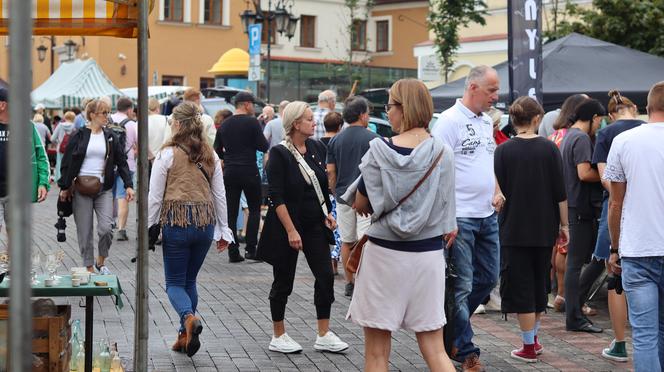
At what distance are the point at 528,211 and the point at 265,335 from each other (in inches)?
91.5

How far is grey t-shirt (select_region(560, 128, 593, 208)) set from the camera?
9086 millimetres

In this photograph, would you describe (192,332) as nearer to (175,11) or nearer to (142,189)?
(142,189)

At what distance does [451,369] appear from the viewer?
573 cm

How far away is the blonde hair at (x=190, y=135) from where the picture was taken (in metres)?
7.84

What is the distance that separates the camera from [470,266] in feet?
23.8

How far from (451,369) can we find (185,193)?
8.93 feet

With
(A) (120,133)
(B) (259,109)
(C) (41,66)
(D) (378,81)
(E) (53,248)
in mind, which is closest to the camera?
Result: (A) (120,133)

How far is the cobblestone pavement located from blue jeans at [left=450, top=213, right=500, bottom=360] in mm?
453

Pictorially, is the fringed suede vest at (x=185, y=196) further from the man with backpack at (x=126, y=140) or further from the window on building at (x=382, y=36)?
the window on building at (x=382, y=36)

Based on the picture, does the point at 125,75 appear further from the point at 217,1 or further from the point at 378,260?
the point at 378,260

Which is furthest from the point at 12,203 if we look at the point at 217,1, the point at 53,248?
the point at 217,1

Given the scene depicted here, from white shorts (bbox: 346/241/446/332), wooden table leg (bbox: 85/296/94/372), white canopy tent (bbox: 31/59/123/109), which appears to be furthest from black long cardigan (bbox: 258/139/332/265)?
white canopy tent (bbox: 31/59/123/109)

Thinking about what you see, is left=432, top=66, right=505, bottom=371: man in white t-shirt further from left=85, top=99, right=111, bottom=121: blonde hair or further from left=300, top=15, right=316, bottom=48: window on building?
left=300, top=15, right=316, bottom=48: window on building

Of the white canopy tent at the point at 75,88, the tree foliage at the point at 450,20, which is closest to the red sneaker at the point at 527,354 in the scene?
the tree foliage at the point at 450,20
